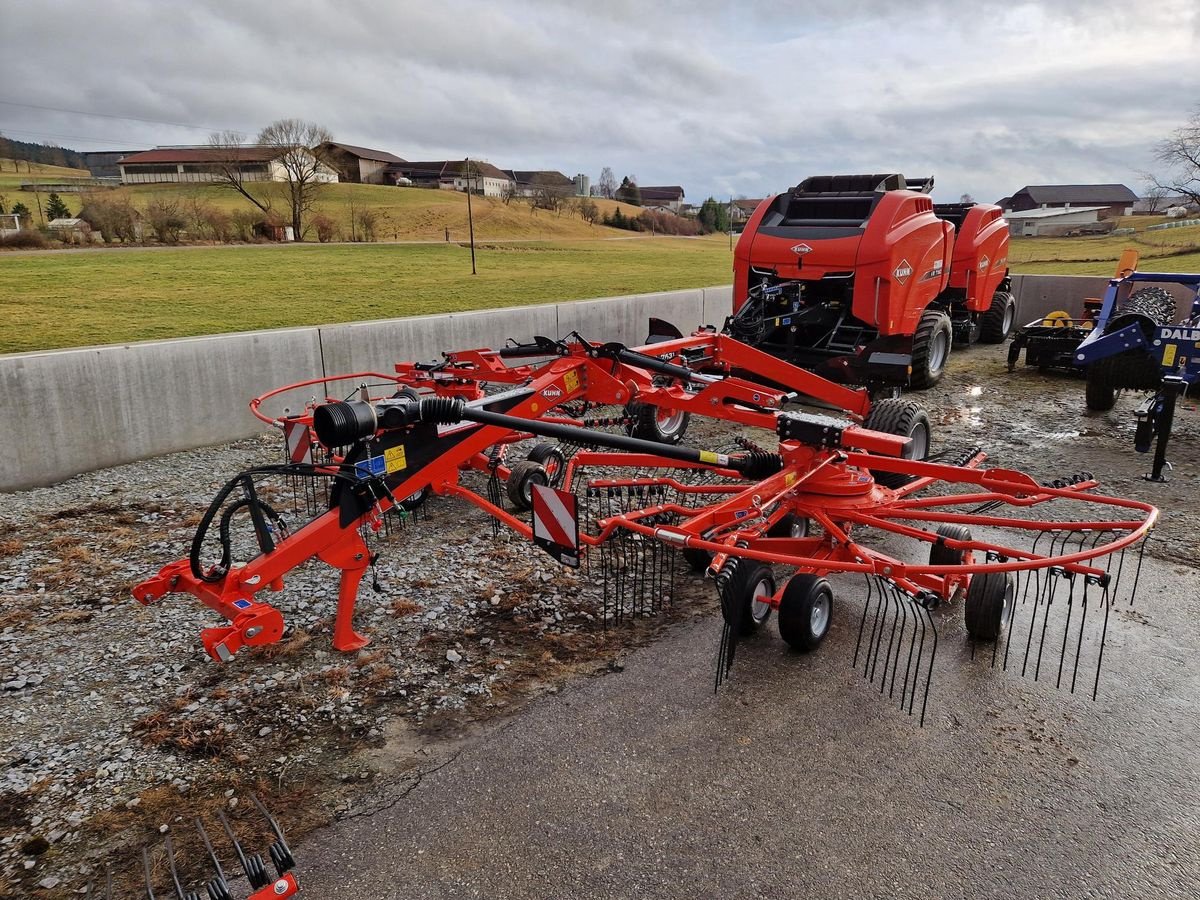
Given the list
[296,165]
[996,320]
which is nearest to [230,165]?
[296,165]

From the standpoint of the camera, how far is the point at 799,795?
3170mm

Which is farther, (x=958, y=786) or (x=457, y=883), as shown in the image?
(x=958, y=786)

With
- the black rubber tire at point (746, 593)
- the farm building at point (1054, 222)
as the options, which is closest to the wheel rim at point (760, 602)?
the black rubber tire at point (746, 593)

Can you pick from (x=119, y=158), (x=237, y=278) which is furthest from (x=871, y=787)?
(x=119, y=158)

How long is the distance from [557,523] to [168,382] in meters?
5.49

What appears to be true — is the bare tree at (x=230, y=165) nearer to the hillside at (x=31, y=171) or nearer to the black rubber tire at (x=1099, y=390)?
the hillside at (x=31, y=171)

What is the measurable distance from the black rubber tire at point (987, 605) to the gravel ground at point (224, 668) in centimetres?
144

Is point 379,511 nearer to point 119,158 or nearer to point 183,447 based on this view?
point 183,447

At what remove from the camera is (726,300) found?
13891 millimetres

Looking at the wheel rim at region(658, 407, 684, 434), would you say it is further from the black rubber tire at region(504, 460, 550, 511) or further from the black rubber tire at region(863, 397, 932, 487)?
the black rubber tire at region(504, 460, 550, 511)

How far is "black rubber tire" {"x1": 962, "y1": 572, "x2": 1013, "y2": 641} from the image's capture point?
4105 mm

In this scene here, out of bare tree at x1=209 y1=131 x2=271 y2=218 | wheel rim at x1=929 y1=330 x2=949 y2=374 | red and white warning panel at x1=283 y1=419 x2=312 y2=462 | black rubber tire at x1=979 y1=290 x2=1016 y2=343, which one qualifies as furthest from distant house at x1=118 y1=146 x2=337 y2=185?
red and white warning panel at x1=283 y1=419 x2=312 y2=462

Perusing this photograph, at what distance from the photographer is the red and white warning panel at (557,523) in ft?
12.3

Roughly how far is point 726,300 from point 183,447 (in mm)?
9232
